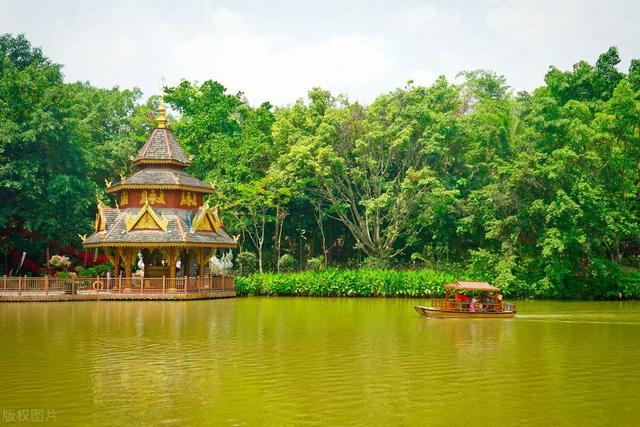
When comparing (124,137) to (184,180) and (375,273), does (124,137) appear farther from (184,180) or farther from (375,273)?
(375,273)

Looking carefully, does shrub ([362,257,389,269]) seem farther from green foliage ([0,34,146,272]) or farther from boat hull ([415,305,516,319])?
green foliage ([0,34,146,272])

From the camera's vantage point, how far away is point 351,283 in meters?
38.5

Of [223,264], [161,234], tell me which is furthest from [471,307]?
[223,264]

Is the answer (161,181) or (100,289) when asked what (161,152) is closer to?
(161,181)

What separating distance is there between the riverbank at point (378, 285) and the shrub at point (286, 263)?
6.29 m

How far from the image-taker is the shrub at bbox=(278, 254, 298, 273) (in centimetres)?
4609

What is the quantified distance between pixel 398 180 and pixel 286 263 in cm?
977

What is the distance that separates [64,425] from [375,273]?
2895cm

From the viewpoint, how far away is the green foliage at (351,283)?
37.6 meters

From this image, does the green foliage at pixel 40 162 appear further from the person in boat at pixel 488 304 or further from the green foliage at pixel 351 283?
the person in boat at pixel 488 304

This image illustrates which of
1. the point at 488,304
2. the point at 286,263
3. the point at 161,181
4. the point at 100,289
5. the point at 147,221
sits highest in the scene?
the point at 161,181

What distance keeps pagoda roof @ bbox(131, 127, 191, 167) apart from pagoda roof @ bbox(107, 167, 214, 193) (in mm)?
527

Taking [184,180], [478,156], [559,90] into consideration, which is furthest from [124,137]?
[559,90]

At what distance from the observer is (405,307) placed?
31.5 metres
